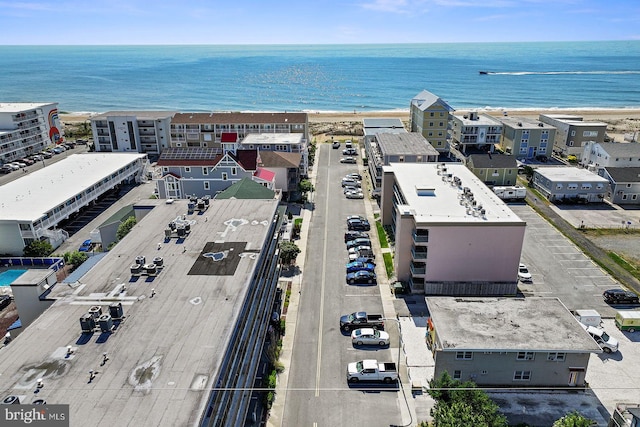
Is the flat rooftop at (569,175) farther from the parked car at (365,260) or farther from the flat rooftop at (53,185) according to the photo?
the flat rooftop at (53,185)

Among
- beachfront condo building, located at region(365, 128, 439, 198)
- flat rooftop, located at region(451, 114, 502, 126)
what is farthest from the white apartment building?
flat rooftop, located at region(451, 114, 502, 126)

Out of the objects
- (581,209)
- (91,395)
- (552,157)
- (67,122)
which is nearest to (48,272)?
(91,395)

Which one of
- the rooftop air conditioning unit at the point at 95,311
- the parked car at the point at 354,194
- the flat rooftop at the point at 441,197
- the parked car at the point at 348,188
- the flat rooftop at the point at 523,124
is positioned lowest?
the parked car at the point at 354,194

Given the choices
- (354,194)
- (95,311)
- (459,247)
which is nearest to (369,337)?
(459,247)

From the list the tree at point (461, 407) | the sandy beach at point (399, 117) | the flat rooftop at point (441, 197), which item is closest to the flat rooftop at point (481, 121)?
the sandy beach at point (399, 117)

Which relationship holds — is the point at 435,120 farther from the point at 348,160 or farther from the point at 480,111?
the point at 480,111

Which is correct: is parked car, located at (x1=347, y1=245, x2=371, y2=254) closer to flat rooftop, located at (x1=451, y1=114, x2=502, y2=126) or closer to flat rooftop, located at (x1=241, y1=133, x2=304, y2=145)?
flat rooftop, located at (x1=241, y1=133, x2=304, y2=145)
